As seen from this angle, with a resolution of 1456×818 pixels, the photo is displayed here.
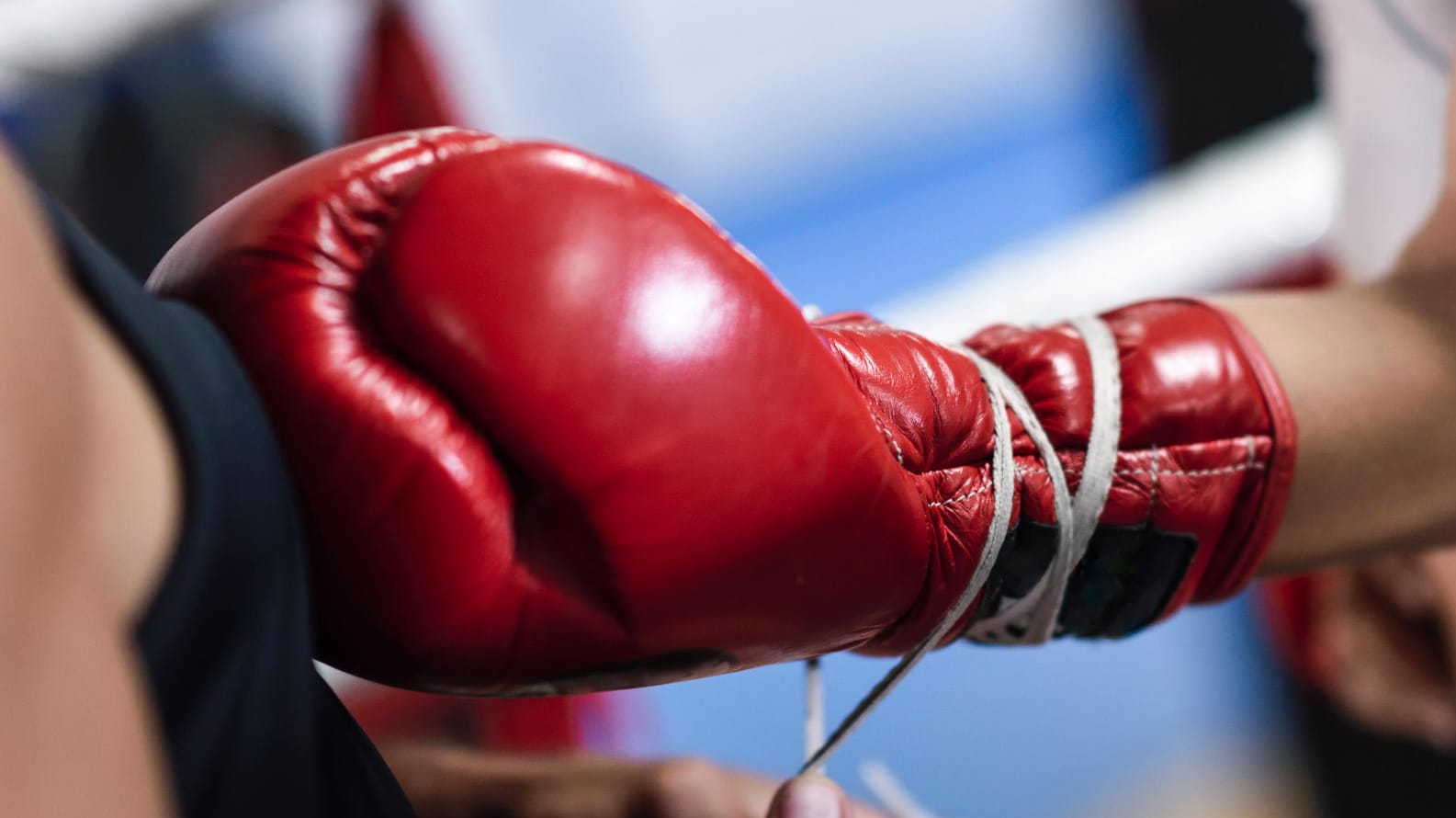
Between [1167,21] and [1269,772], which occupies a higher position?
[1167,21]

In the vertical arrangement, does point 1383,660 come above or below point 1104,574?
below

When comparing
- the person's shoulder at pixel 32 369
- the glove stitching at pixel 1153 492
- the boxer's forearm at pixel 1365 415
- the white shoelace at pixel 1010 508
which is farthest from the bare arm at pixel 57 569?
the boxer's forearm at pixel 1365 415

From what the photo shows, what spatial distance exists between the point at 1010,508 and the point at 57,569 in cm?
53

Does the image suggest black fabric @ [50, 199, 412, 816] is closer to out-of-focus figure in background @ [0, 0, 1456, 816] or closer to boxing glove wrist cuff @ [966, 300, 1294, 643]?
boxing glove wrist cuff @ [966, 300, 1294, 643]

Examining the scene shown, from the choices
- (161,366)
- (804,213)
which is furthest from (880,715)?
(161,366)

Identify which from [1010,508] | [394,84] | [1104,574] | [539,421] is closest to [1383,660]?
[1104,574]

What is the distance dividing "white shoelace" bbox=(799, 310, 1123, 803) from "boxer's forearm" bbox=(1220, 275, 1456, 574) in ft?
0.48

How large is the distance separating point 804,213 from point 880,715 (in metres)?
1.78

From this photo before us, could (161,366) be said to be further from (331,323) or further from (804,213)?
(804,213)

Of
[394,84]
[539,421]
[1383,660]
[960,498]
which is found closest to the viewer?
[539,421]

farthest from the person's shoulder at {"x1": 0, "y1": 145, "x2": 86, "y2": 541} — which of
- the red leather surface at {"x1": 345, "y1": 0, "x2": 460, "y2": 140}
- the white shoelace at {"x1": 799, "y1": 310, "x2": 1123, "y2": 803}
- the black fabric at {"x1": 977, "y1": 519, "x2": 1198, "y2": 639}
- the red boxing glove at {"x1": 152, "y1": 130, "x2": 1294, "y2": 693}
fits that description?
the red leather surface at {"x1": 345, "y1": 0, "x2": 460, "y2": 140}

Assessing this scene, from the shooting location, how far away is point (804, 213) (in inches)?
142

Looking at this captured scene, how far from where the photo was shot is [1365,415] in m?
0.77

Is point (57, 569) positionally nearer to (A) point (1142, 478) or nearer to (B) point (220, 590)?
(B) point (220, 590)
